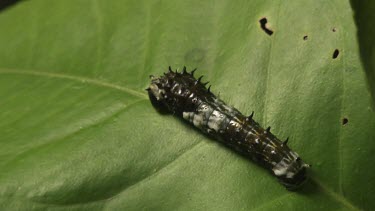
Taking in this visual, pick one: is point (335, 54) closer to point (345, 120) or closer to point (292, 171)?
point (345, 120)

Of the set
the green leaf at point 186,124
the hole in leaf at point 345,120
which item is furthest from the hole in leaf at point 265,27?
the hole in leaf at point 345,120

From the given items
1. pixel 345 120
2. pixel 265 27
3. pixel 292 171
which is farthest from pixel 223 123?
pixel 345 120

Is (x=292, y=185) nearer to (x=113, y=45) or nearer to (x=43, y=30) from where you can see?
(x=113, y=45)

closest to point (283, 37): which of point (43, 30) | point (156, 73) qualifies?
point (156, 73)

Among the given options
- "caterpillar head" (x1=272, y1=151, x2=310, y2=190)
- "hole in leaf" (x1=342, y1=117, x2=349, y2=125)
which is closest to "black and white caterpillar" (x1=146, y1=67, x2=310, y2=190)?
"caterpillar head" (x1=272, y1=151, x2=310, y2=190)

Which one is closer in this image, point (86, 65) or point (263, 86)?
point (263, 86)

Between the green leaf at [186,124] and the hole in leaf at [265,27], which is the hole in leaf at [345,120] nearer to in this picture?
the green leaf at [186,124]

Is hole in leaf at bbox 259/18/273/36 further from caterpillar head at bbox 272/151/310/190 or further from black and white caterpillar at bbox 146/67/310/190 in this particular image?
caterpillar head at bbox 272/151/310/190

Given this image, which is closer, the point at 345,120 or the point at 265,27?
the point at 345,120
